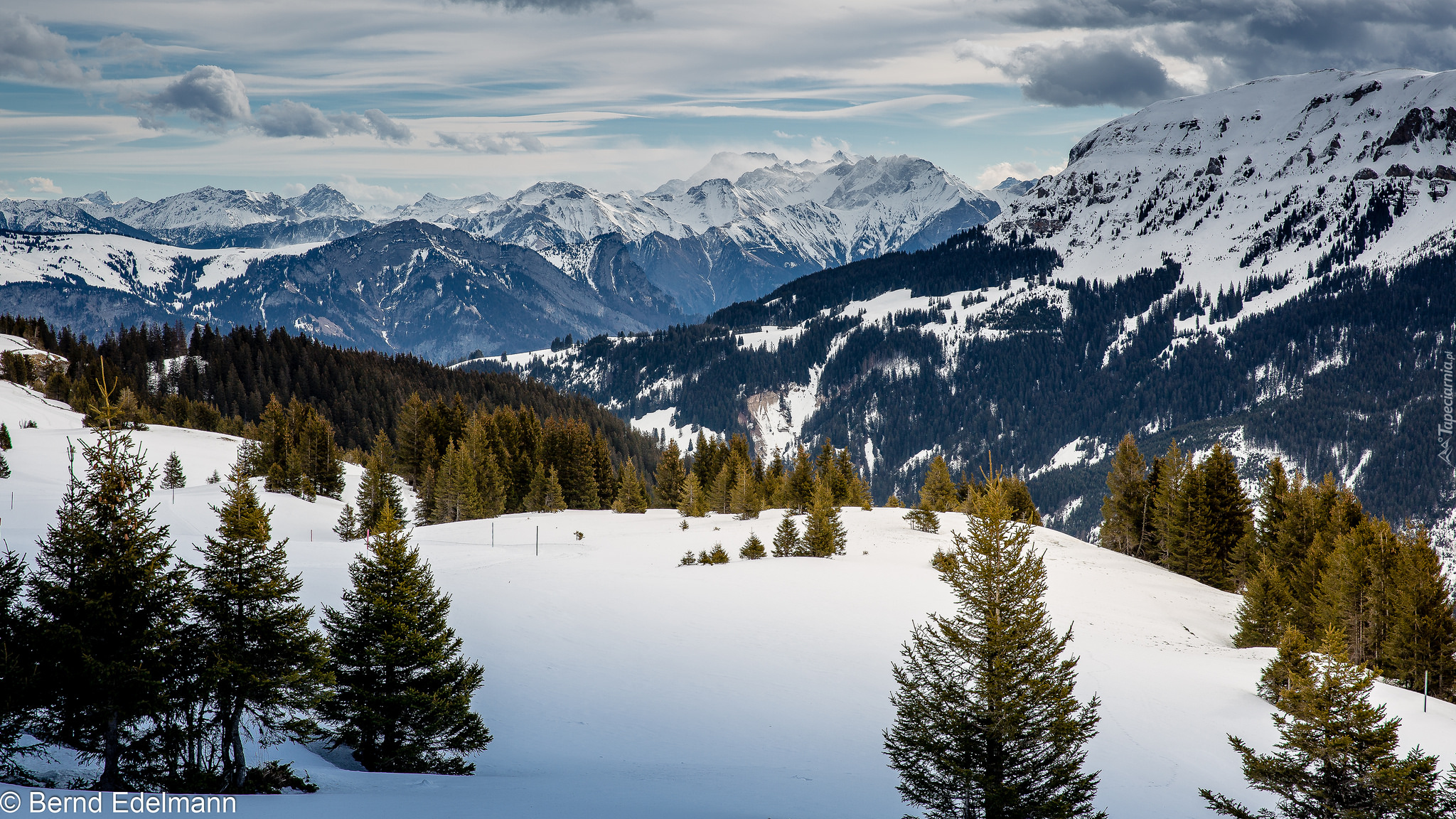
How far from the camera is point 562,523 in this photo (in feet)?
202

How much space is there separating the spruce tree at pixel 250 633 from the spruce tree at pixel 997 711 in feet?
42.0

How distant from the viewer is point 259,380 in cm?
13212

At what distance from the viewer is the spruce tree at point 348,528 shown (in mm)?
54500

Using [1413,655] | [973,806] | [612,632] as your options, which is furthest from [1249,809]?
[612,632]

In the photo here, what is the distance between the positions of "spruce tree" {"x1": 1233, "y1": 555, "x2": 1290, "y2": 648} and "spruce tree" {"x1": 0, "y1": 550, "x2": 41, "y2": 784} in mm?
44555

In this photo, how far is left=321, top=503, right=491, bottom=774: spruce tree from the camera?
19.8m

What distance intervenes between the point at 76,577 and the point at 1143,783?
26396 millimetres

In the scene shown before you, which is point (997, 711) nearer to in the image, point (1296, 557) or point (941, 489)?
point (1296, 557)

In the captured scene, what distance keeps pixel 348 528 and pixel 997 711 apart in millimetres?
50008

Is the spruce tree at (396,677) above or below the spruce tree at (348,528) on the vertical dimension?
below

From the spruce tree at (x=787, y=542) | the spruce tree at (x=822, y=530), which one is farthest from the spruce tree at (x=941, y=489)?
the spruce tree at (x=787, y=542)

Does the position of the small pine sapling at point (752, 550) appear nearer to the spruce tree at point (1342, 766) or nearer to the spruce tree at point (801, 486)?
the spruce tree at point (801, 486)

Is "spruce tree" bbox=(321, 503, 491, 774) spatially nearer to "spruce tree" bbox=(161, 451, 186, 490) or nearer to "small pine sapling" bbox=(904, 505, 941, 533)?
"small pine sapling" bbox=(904, 505, 941, 533)

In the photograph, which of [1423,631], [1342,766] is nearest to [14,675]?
[1342,766]
